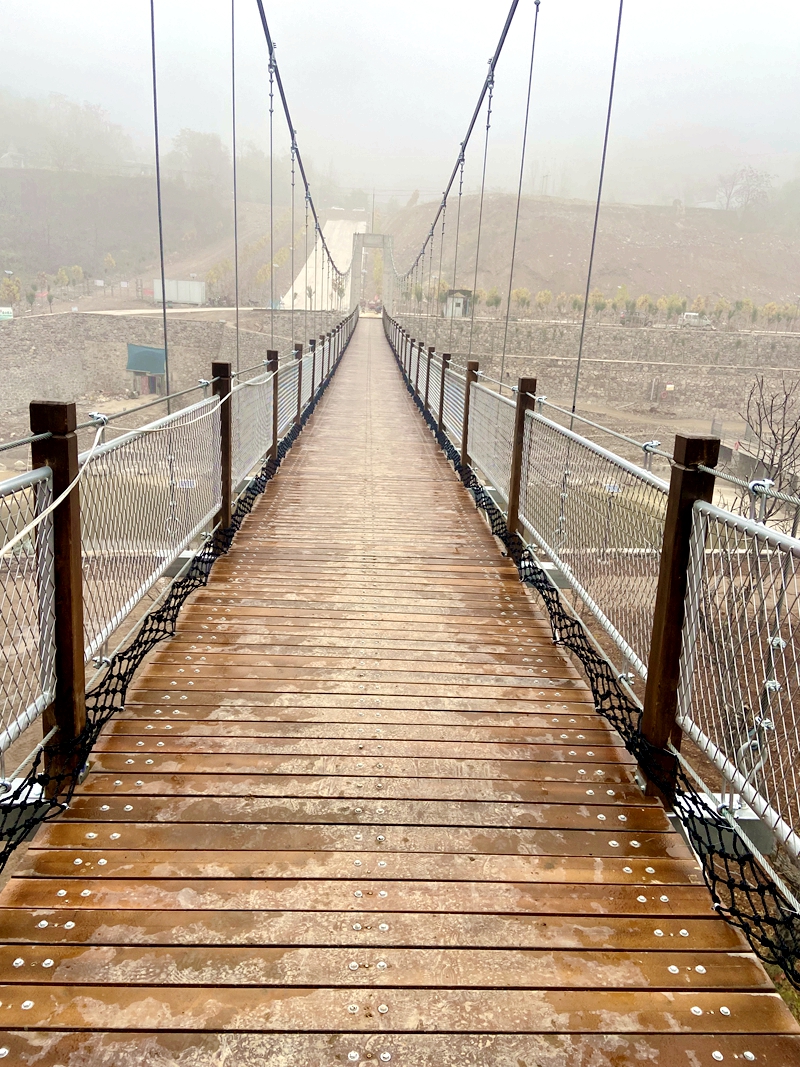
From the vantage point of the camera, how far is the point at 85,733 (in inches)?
86.6

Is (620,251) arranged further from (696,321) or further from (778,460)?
(778,460)

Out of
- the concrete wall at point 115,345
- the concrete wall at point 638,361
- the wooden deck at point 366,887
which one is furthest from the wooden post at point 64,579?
the concrete wall at point 638,361

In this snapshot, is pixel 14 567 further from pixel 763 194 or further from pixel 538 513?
pixel 763 194

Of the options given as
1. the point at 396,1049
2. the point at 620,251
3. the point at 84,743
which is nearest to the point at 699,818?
the point at 396,1049

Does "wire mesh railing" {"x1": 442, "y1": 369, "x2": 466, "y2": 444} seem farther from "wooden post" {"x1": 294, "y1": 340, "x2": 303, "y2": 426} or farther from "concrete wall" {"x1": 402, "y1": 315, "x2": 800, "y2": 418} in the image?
"concrete wall" {"x1": 402, "y1": 315, "x2": 800, "y2": 418}

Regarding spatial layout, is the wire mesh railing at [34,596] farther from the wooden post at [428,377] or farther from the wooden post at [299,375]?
the wooden post at [428,377]

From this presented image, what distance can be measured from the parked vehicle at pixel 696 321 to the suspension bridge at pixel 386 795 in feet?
182

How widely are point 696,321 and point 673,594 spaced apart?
2481 inches

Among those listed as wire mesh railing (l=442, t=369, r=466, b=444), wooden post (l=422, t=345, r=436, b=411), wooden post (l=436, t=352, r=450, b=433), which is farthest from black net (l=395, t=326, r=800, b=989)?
wooden post (l=422, t=345, r=436, b=411)

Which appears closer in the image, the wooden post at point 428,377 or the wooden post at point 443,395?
the wooden post at point 443,395

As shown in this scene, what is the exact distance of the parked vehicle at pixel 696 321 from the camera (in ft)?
180

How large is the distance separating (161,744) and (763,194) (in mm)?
146506

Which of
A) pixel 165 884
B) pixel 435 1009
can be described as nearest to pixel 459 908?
pixel 435 1009

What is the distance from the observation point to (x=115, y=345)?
48.2 metres
